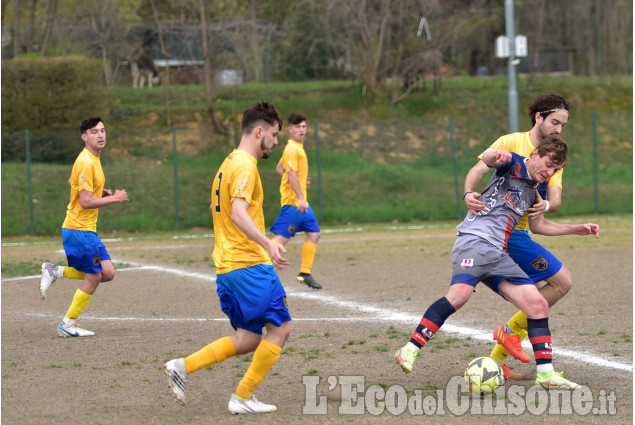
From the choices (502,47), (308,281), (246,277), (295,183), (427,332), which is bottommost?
(308,281)

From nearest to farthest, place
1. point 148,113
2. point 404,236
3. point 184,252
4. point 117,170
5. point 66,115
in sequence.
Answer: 1. point 184,252
2. point 404,236
3. point 117,170
4. point 66,115
5. point 148,113

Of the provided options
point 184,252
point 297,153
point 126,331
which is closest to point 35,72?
point 184,252

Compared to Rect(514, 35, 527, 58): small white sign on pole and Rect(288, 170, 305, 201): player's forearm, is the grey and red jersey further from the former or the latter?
Rect(514, 35, 527, 58): small white sign on pole

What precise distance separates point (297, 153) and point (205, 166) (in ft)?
40.7

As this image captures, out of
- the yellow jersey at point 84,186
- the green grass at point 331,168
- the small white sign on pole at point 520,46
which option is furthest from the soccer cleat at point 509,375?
the small white sign on pole at point 520,46

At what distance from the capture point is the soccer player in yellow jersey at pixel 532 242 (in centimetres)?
612

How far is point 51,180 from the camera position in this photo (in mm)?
20781

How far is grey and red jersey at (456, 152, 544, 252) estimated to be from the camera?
580 cm

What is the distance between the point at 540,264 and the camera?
6254mm

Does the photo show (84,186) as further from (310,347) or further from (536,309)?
(536,309)

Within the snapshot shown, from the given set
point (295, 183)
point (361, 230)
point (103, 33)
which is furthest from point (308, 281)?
point (103, 33)

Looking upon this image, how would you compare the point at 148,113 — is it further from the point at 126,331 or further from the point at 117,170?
the point at 126,331

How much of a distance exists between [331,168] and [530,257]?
16.9 meters

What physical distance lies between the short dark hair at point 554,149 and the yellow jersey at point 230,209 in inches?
78.6
